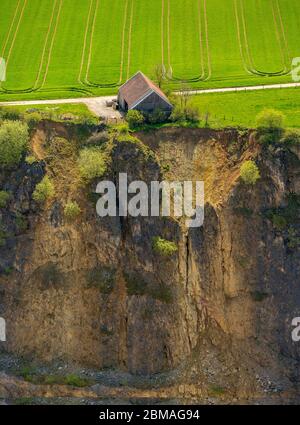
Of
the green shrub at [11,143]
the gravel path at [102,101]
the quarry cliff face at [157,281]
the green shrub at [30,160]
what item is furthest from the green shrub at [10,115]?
the gravel path at [102,101]

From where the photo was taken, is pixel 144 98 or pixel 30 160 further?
pixel 144 98

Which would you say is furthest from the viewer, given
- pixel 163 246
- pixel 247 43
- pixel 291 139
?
pixel 247 43

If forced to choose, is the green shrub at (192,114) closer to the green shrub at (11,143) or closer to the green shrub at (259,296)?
the green shrub at (11,143)

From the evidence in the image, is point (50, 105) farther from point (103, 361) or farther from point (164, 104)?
point (103, 361)

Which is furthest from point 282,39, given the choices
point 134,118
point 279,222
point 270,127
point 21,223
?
point 21,223

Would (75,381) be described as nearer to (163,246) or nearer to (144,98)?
(163,246)

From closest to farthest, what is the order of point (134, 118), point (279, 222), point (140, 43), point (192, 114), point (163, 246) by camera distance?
1. point (163, 246)
2. point (279, 222)
3. point (134, 118)
4. point (192, 114)
5. point (140, 43)

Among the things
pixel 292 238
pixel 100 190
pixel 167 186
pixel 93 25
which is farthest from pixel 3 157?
pixel 93 25
